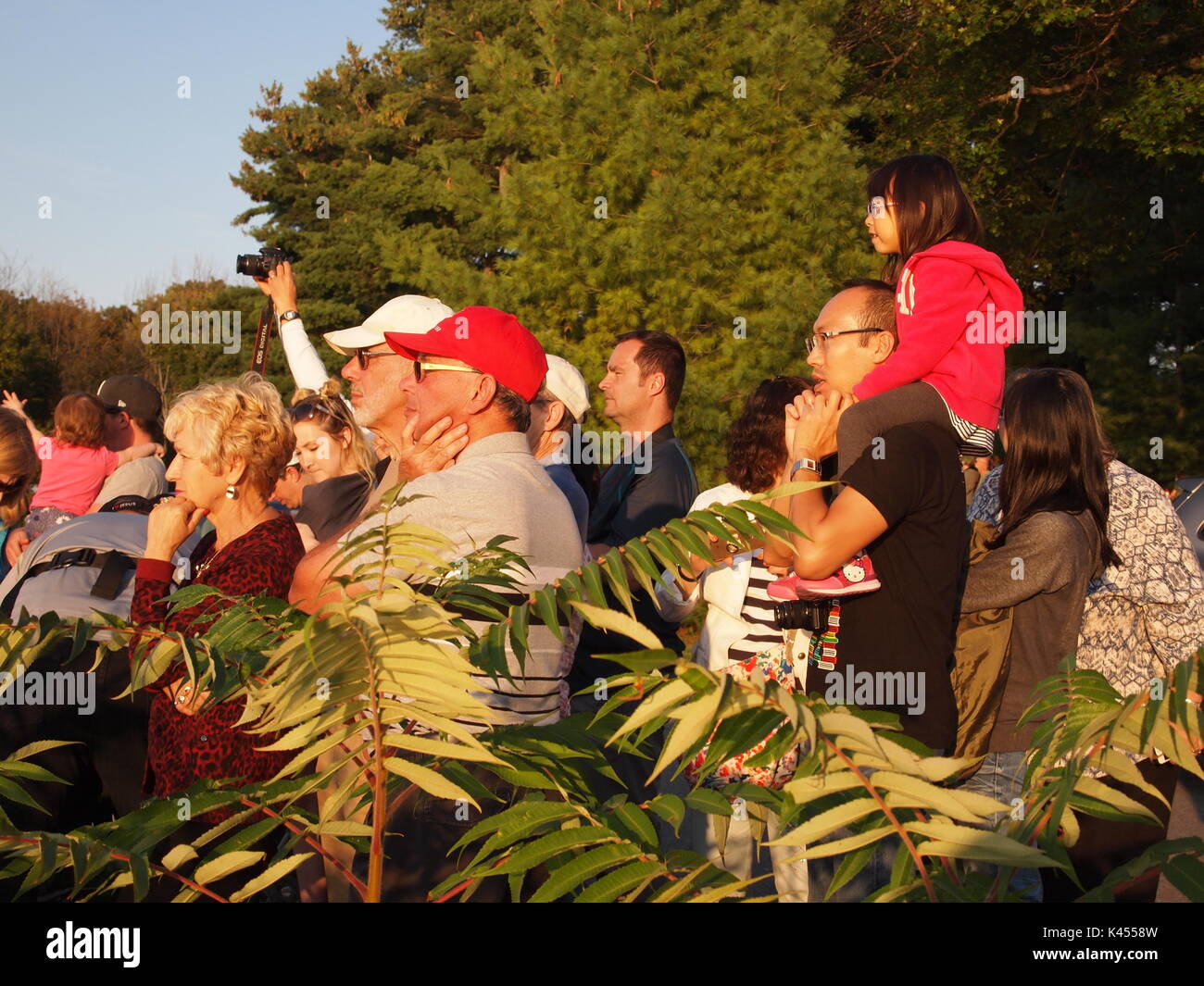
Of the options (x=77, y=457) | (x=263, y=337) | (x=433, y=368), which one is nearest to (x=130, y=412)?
(x=77, y=457)

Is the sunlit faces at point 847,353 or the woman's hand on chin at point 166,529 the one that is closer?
the sunlit faces at point 847,353

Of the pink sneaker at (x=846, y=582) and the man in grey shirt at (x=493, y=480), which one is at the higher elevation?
the man in grey shirt at (x=493, y=480)

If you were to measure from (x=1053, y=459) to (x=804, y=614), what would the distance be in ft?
4.45

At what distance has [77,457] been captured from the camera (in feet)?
25.6

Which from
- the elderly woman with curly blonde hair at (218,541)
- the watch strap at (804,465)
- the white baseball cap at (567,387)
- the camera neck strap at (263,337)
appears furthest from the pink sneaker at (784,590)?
the camera neck strap at (263,337)

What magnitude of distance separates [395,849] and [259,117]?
46.6m

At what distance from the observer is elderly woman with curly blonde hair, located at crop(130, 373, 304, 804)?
3.91 m

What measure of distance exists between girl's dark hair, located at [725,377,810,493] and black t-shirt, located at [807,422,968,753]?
1661mm

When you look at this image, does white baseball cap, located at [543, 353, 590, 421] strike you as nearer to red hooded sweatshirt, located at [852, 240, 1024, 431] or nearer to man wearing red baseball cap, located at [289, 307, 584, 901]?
man wearing red baseball cap, located at [289, 307, 584, 901]

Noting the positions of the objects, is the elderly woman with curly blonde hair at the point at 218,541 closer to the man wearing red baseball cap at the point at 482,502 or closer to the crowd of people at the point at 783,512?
the crowd of people at the point at 783,512

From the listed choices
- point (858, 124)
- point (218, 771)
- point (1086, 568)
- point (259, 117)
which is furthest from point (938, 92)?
point (259, 117)

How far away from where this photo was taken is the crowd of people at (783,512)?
318 cm

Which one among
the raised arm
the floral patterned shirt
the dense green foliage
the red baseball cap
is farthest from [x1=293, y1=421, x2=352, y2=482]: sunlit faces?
the dense green foliage
